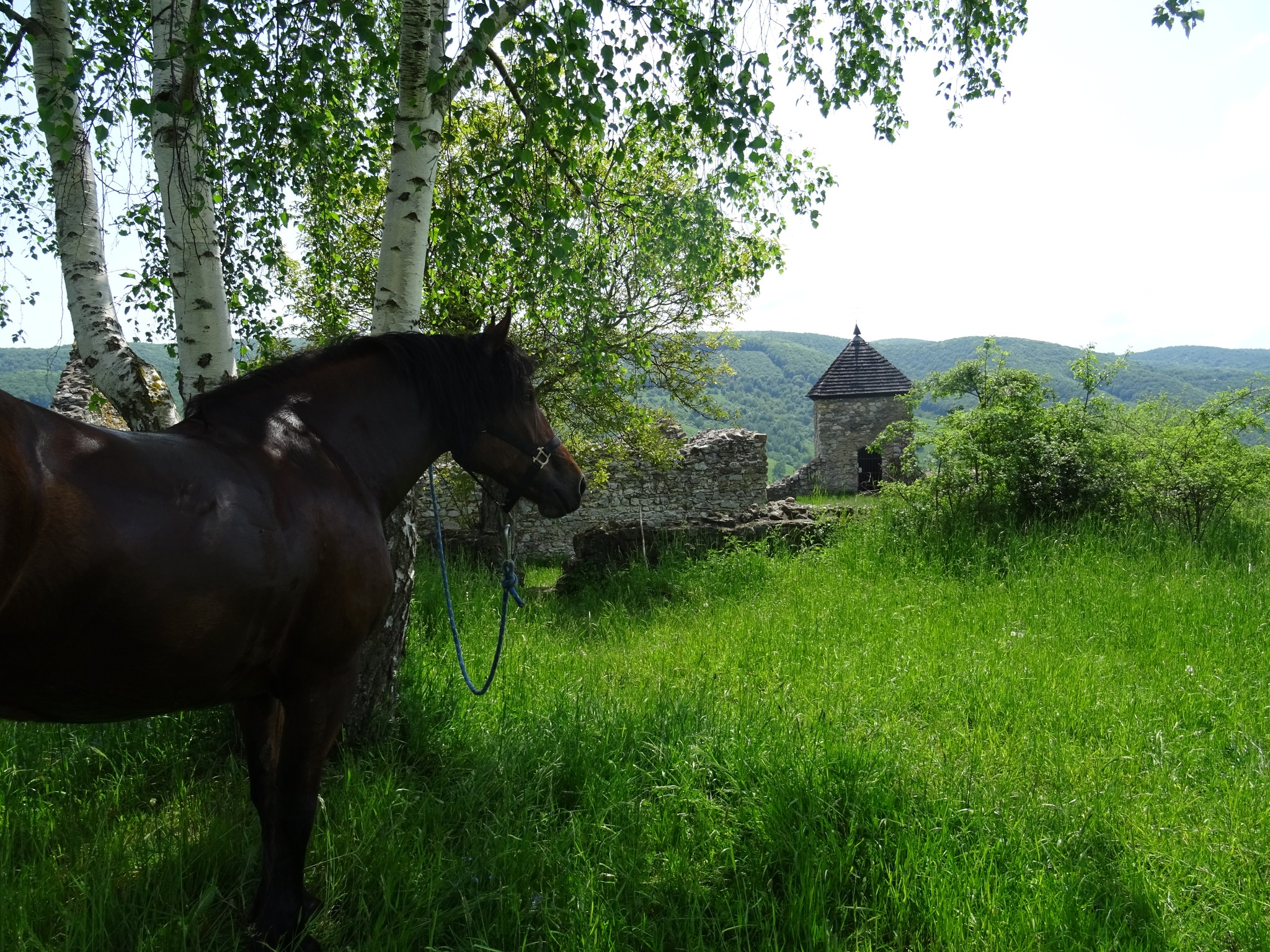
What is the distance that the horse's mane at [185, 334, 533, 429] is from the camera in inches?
97.4

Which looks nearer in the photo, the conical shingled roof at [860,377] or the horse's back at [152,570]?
the horse's back at [152,570]

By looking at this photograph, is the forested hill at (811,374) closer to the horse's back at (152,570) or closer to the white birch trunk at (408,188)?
the white birch trunk at (408,188)

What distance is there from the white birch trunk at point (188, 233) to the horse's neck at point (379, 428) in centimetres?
102

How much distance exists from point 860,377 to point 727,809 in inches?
1204

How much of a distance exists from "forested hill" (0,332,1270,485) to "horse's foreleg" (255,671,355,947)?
66.9m

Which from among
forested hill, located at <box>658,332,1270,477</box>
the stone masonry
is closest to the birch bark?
the stone masonry

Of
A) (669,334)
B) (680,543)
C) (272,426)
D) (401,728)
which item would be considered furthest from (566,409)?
(272,426)

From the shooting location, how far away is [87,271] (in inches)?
133

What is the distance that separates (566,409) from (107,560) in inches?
351

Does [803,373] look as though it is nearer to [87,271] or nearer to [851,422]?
[851,422]

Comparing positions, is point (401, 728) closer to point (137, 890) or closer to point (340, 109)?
point (137, 890)

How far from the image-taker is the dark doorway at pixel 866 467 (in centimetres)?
2889

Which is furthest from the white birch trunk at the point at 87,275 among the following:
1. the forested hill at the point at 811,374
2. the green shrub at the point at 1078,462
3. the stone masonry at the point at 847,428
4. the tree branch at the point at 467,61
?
the forested hill at the point at 811,374

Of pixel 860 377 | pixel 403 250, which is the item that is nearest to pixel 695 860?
pixel 403 250
